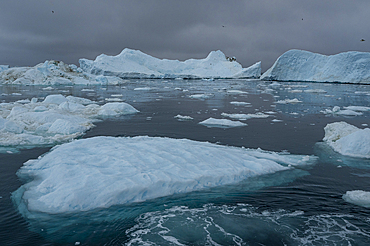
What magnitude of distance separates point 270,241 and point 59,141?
→ 766 cm

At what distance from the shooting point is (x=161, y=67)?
3383 inches

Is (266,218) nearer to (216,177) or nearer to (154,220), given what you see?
(216,177)

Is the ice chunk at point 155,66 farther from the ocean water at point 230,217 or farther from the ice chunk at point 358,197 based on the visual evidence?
the ice chunk at point 358,197

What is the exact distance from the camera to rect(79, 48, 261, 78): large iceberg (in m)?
73.3

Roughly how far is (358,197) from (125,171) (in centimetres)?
461

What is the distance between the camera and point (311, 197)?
5574 mm

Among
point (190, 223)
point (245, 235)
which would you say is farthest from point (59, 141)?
point (245, 235)

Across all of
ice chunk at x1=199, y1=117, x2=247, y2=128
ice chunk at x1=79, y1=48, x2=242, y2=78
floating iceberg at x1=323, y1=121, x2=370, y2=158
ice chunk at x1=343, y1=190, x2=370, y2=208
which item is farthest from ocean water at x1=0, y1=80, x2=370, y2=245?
ice chunk at x1=79, y1=48, x2=242, y2=78

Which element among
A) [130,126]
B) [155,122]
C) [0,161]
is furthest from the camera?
[155,122]

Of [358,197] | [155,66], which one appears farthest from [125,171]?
[155,66]

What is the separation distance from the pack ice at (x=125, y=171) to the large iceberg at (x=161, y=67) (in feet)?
219

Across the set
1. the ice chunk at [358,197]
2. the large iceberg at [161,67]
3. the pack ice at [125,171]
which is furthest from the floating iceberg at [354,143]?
the large iceberg at [161,67]

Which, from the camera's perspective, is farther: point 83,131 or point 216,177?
point 83,131

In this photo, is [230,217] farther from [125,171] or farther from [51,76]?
[51,76]
